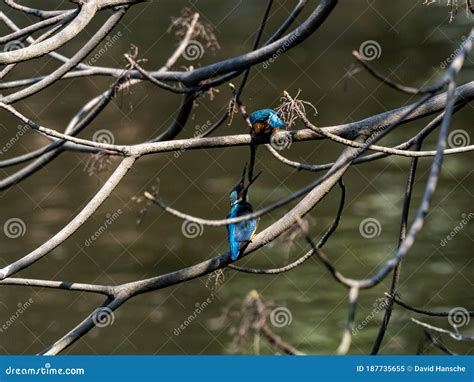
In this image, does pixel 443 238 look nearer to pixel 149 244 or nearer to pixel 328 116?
pixel 328 116

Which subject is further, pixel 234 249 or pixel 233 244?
pixel 233 244

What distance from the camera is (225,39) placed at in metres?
9.53

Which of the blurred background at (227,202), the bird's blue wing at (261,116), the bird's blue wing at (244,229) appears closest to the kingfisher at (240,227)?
the bird's blue wing at (244,229)

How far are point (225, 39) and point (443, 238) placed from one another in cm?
305

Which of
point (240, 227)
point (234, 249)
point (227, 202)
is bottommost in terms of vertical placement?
point (234, 249)

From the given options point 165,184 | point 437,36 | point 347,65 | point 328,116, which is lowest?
point 165,184

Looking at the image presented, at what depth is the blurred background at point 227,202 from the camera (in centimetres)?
736

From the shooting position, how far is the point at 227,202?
8.08m

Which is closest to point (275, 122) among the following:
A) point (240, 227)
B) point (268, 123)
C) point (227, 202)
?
point (268, 123)

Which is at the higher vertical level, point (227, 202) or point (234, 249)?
point (227, 202)

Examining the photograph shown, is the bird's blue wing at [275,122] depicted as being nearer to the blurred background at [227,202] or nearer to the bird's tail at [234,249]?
the bird's tail at [234,249]

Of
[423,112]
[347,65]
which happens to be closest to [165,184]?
[347,65]

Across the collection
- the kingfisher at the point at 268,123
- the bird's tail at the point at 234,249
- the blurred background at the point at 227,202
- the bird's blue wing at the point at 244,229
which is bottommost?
the bird's tail at the point at 234,249

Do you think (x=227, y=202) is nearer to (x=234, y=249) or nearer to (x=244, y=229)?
(x=244, y=229)
